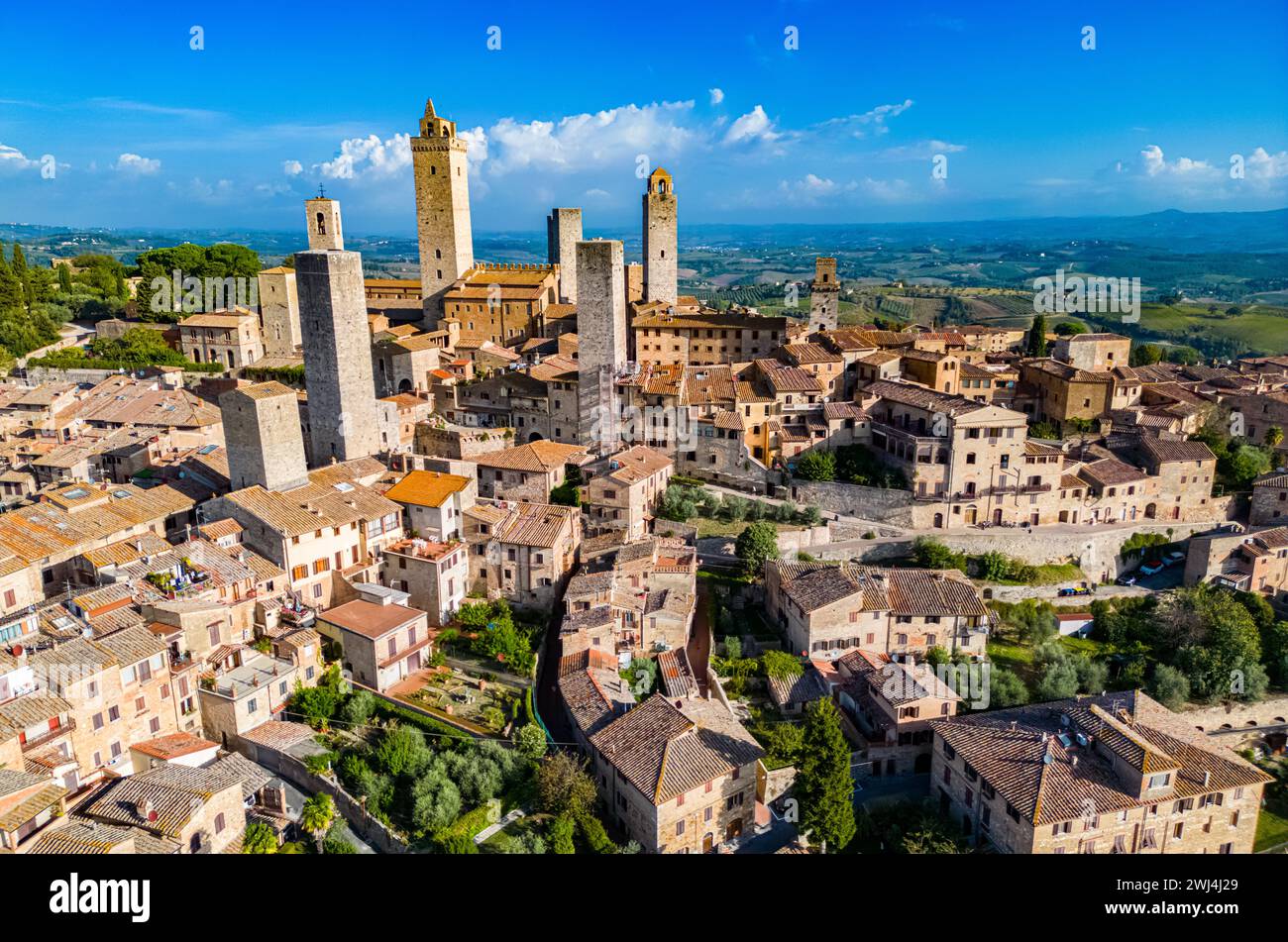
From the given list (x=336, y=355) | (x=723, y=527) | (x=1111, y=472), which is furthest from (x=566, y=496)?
(x=1111, y=472)

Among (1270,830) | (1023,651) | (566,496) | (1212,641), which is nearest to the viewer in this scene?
(1270,830)

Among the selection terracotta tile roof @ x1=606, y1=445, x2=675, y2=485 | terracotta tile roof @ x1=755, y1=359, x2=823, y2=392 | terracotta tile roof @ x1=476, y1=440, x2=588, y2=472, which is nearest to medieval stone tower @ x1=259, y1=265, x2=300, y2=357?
terracotta tile roof @ x1=476, y1=440, x2=588, y2=472

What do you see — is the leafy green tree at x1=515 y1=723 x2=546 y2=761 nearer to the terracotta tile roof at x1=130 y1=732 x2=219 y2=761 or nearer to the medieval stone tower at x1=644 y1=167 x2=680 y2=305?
the terracotta tile roof at x1=130 y1=732 x2=219 y2=761

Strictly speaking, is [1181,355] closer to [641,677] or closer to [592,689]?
[641,677]

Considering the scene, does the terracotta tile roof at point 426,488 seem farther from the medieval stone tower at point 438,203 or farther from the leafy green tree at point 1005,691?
the medieval stone tower at point 438,203

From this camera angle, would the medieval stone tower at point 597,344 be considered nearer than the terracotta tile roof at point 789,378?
Yes

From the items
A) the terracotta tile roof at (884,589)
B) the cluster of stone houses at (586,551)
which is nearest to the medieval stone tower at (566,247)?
the cluster of stone houses at (586,551)

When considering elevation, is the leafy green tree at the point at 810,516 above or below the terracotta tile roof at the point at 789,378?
below
